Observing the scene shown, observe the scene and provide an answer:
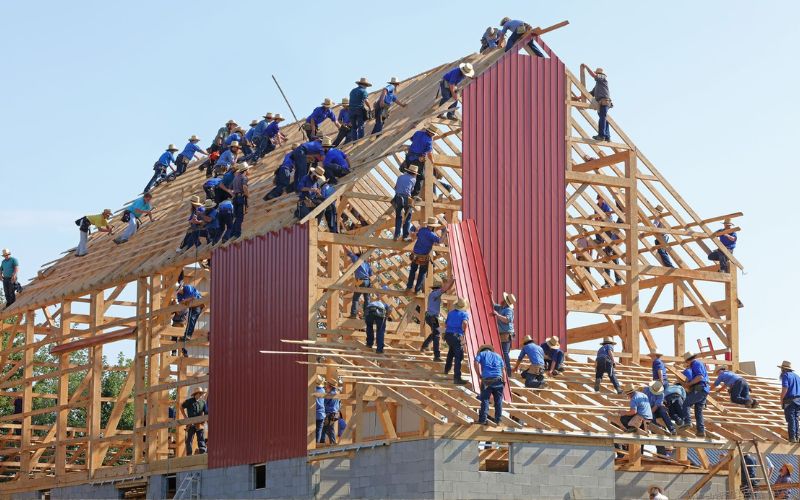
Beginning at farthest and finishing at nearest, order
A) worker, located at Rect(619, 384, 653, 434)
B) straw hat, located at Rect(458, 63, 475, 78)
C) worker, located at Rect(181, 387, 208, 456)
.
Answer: worker, located at Rect(181, 387, 208, 456) < straw hat, located at Rect(458, 63, 475, 78) < worker, located at Rect(619, 384, 653, 434)

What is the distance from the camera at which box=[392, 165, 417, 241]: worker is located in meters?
29.1

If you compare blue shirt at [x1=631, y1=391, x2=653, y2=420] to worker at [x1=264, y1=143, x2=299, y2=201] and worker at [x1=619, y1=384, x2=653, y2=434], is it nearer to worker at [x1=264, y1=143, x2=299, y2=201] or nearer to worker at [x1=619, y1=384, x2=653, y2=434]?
worker at [x1=619, y1=384, x2=653, y2=434]

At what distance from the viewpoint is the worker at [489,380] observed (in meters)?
24.4

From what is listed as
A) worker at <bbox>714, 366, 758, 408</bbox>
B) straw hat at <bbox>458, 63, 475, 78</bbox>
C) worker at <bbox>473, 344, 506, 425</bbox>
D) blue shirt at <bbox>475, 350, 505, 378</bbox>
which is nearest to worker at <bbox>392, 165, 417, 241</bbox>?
straw hat at <bbox>458, 63, 475, 78</bbox>

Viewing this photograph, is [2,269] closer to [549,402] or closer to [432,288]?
[432,288]

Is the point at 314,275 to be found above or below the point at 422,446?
above

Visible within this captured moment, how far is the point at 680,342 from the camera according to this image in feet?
109

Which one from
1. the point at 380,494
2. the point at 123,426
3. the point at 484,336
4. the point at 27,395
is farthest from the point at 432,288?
the point at 123,426

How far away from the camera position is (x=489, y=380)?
80.0 feet

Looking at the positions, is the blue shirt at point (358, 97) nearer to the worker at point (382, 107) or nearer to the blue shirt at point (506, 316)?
the worker at point (382, 107)

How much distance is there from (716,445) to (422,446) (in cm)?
576

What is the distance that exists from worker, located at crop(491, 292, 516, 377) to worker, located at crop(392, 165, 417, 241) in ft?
7.79

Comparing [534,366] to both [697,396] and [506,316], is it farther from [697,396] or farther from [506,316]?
[697,396]

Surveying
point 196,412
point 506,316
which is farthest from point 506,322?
point 196,412
